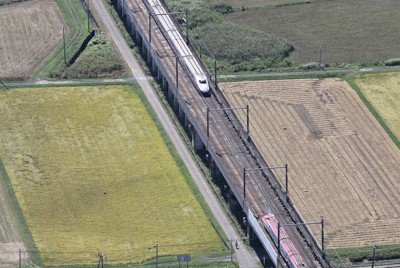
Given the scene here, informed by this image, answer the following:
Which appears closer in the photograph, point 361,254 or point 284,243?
point 284,243

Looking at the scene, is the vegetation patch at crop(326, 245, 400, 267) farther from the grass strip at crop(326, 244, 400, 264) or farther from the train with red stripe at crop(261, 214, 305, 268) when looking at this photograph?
the train with red stripe at crop(261, 214, 305, 268)

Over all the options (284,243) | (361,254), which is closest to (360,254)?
(361,254)

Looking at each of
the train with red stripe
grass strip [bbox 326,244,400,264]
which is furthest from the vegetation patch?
the train with red stripe

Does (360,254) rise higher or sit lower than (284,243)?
lower

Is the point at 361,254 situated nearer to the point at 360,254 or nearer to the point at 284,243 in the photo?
the point at 360,254

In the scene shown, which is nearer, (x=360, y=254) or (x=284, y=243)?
(x=284, y=243)

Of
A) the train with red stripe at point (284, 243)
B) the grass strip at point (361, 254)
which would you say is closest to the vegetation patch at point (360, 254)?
the grass strip at point (361, 254)

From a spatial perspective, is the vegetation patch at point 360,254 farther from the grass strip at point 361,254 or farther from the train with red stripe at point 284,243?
the train with red stripe at point 284,243

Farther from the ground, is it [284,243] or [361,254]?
[284,243]

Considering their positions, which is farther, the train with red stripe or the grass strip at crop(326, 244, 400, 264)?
the grass strip at crop(326, 244, 400, 264)
